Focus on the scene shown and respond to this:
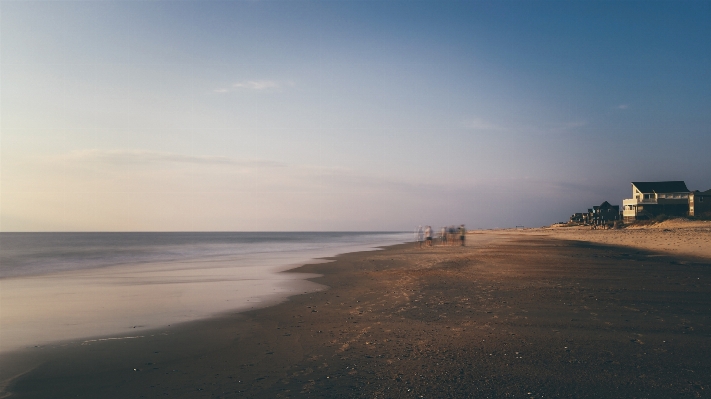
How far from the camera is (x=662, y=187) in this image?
8119cm

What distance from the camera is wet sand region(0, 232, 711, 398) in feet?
20.5

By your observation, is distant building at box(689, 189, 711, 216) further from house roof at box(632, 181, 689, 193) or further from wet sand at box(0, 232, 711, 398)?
wet sand at box(0, 232, 711, 398)

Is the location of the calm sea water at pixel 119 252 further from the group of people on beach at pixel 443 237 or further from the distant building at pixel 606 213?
the distant building at pixel 606 213

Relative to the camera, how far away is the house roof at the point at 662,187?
79.8m

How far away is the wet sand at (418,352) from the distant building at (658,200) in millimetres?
76132

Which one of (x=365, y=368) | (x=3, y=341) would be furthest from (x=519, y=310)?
(x=3, y=341)

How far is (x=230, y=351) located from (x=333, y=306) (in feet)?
15.4

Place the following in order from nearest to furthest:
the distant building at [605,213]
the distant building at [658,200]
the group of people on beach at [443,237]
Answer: the group of people on beach at [443,237] < the distant building at [658,200] < the distant building at [605,213]

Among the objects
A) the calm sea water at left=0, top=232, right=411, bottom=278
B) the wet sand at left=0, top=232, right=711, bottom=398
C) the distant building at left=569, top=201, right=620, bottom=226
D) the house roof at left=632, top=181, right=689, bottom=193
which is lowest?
the calm sea water at left=0, top=232, right=411, bottom=278

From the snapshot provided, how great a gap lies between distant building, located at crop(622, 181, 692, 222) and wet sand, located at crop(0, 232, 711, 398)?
7613 cm

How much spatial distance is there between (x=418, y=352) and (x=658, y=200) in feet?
288

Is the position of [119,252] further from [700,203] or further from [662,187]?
[662,187]

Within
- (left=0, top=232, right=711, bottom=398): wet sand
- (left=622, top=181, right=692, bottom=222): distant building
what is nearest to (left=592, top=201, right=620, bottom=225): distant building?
(left=622, top=181, right=692, bottom=222): distant building

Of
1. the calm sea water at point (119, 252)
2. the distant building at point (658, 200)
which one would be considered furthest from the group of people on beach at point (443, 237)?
the distant building at point (658, 200)
